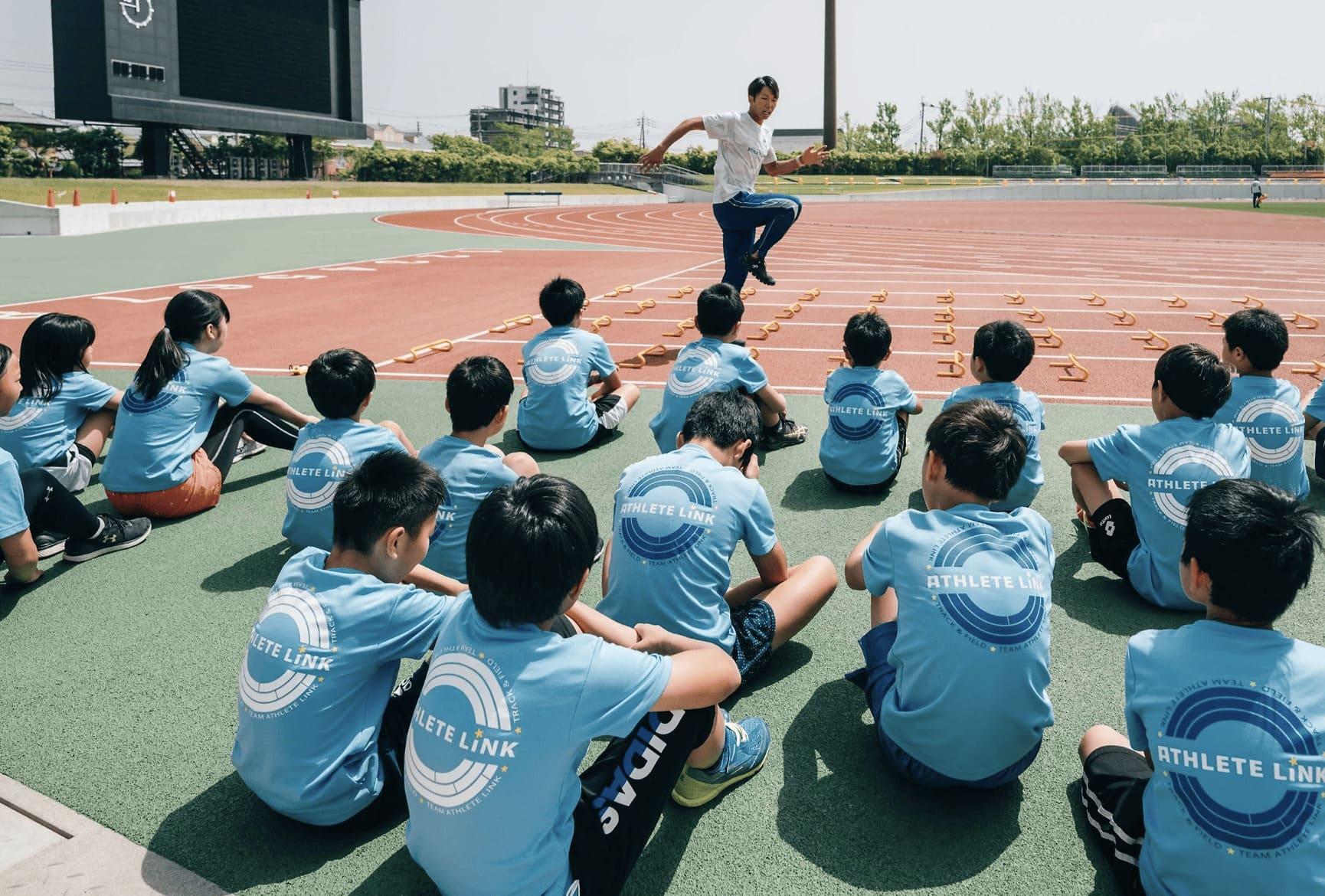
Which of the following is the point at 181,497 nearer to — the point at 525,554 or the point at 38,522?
the point at 38,522

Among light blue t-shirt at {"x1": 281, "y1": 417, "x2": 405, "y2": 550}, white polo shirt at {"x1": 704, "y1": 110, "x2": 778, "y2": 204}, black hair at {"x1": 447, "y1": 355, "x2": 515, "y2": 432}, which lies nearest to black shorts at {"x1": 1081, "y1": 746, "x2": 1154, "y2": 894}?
black hair at {"x1": 447, "y1": 355, "x2": 515, "y2": 432}

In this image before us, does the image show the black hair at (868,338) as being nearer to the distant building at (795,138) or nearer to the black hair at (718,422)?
the black hair at (718,422)

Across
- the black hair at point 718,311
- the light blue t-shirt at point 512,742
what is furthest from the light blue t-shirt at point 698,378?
the light blue t-shirt at point 512,742

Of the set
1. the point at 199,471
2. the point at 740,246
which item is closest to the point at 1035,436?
the point at 199,471

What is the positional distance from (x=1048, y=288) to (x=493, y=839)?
14.3 metres

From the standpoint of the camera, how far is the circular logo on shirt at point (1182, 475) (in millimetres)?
4117

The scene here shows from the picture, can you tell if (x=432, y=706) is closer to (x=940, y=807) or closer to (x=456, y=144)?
(x=940, y=807)

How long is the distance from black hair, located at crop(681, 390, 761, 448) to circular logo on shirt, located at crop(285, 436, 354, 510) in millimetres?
1716

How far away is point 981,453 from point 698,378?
2.91m

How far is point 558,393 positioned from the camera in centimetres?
656

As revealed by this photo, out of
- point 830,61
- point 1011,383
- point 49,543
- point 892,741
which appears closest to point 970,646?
point 892,741

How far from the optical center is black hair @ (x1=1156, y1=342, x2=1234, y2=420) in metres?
4.18

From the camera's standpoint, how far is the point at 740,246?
1052cm

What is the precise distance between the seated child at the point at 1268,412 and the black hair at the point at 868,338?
1.74m
